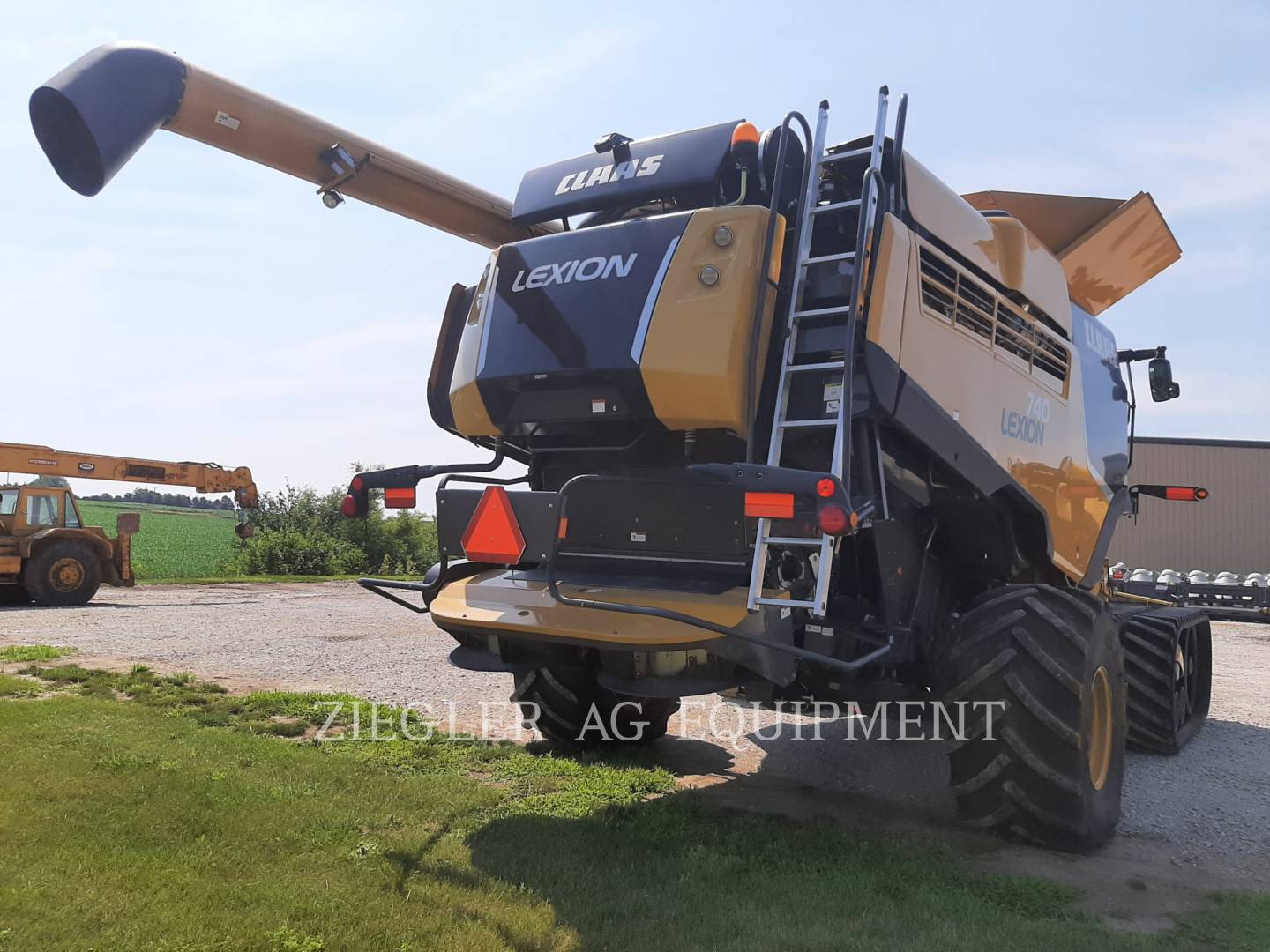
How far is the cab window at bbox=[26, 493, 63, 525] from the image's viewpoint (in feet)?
54.7

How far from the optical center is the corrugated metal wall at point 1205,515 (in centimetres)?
2269

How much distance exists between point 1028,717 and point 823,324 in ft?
6.40

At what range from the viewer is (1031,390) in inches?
215

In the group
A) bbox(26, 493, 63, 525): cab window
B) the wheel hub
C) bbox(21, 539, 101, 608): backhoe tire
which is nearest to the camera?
the wheel hub

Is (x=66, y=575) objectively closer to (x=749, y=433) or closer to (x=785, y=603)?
(x=749, y=433)

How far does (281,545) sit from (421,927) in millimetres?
27136

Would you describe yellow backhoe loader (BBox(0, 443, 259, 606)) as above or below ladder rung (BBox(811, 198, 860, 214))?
below

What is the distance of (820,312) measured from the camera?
13.9 ft

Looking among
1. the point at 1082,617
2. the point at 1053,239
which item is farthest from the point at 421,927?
the point at 1053,239

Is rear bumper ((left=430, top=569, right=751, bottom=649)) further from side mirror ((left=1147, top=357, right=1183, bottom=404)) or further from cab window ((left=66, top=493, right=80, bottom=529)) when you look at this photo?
cab window ((left=66, top=493, right=80, bottom=529))

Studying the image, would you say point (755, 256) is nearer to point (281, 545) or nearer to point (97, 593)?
point (97, 593)

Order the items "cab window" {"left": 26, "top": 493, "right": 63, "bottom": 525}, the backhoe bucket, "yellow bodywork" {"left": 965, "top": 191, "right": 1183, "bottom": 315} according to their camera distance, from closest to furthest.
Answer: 1. "yellow bodywork" {"left": 965, "top": 191, "right": 1183, "bottom": 315}
2. "cab window" {"left": 26, "top": 493, "right": 63, "bottom": 525}
3. the backhoe bucket

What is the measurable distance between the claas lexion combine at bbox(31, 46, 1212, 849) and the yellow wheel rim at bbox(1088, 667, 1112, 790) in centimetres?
2

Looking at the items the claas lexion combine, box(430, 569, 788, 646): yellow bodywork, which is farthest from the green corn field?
box(430, 569, 788, 646): yellow bodywork
